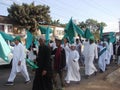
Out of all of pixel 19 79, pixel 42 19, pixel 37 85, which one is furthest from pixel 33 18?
pixel 37 85

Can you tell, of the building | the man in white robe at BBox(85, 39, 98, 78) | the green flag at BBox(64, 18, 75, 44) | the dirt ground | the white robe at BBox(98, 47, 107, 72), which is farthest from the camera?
the building

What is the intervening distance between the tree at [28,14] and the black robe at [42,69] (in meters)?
35.8

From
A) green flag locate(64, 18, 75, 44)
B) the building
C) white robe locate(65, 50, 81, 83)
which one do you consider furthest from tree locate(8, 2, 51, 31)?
white robe locate(65, 50, 81, 83)

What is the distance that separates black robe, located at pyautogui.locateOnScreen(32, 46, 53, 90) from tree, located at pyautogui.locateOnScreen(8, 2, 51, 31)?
35779 millimetres

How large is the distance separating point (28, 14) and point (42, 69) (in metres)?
37.1

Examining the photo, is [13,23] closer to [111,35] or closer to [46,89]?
[111,35]

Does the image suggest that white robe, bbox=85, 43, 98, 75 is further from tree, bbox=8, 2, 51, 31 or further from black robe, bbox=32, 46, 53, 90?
tree, bbox=8, 2, 51, 31

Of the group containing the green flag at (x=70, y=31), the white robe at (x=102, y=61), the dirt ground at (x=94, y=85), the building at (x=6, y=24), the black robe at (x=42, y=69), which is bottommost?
the dirt ground at (x=94, y=85)

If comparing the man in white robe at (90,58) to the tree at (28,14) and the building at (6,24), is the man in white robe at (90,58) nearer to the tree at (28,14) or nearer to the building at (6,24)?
the tree at (28,14)

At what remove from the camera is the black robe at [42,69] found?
25.5 ft

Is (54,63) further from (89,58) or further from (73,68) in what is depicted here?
(89,58)

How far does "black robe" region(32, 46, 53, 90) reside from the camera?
776cm

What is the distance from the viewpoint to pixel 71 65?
11.3m

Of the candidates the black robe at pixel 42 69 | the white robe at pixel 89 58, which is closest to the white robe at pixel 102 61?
the white robe at pixel 89 58
